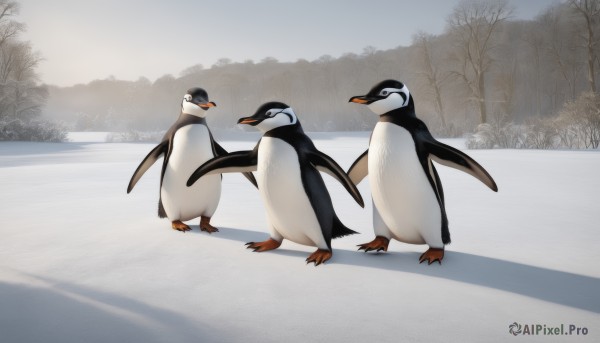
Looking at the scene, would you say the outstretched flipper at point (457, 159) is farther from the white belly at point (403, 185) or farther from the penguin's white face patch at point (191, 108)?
the penguin's white face patch at point (191, 108)

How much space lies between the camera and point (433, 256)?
2.22 meters

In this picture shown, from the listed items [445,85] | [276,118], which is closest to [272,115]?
[276,118]

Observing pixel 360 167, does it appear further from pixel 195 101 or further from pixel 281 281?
pixel 195 101

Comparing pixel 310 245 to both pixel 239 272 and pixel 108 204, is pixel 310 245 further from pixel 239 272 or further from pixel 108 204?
pixel 108 204

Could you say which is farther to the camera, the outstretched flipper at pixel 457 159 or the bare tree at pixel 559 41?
the bare tree at pixel 559 41

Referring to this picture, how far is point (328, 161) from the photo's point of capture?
2.25 metres

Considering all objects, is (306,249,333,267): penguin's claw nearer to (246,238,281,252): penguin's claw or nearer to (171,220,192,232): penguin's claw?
(246,238,281,252): penguin's claw

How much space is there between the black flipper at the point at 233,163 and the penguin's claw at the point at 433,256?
3.61 feet

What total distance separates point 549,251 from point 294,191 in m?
1.57

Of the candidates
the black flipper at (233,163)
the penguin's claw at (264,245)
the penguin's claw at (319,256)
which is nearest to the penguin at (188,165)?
the black flipper at (233,163)

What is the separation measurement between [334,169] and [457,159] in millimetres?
668

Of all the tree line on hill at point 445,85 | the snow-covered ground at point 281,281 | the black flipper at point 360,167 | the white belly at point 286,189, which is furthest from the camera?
the tree line on hill at point 445,85

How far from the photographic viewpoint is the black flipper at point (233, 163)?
243cm

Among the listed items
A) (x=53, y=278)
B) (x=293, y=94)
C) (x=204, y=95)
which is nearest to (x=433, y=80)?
(x=293, y=94)
